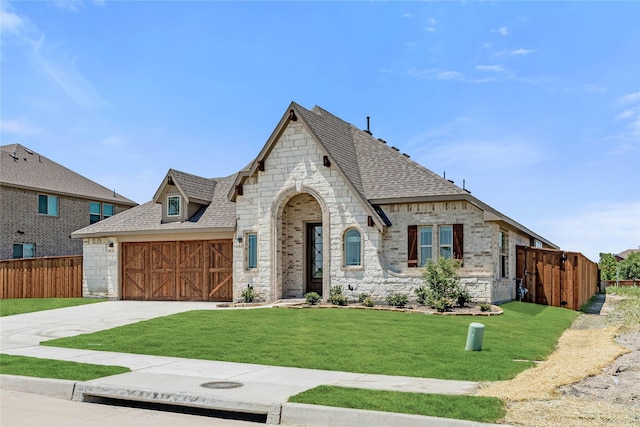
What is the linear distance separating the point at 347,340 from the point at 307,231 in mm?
11669

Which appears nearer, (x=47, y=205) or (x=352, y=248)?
(x=352, y=248)

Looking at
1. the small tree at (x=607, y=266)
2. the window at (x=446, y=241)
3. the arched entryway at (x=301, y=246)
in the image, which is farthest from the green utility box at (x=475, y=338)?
the small tree at (x=607, y=266)

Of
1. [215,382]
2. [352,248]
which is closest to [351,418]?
[215,382]

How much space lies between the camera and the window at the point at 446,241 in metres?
23.3

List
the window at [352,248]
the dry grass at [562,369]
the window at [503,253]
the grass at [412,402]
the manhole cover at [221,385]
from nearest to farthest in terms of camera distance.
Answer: the grass at [412,402] → the dry grass at [562,369] → the manhole cover at [221,385] → the window at [352,248] → the window at [503,253]

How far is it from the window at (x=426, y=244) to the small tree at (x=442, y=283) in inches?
58.0

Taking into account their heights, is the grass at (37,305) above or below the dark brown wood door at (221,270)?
below

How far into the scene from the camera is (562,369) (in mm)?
11078

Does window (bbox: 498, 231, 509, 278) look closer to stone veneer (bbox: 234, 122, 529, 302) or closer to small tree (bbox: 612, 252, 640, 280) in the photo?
stone veneer (bbox: 234, 122, 529, 302)

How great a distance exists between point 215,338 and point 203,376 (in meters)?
4.32

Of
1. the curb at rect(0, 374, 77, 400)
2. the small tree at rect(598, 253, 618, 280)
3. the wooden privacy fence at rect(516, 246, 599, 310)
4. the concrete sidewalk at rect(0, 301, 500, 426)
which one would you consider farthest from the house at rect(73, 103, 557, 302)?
the small tree at rect(598, 253, 618, 280)

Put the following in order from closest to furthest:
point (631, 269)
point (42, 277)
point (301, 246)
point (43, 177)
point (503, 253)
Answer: point (503, 253), point (301, 246), point (42, 277), point (43, 177), point (631, 269)

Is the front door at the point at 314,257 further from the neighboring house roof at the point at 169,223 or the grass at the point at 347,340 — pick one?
the grass at the point at 347,340

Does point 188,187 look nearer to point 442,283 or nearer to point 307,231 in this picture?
point 307,231
